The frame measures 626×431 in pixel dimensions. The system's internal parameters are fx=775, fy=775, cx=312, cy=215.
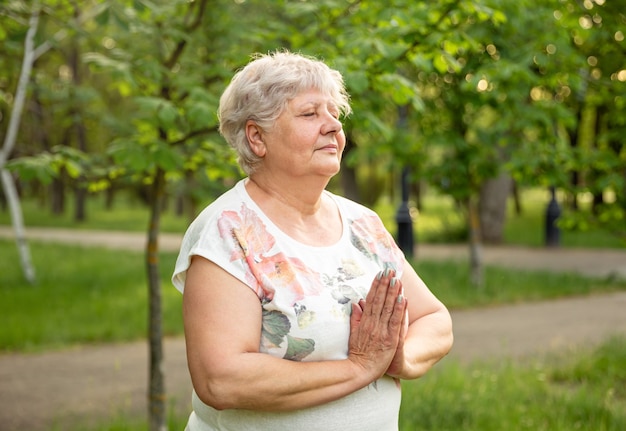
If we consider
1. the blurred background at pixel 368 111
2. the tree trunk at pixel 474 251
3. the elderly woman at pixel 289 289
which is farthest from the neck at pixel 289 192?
the tree trunk at pixel 474 251

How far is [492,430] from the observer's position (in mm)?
4410

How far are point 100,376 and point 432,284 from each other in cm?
486

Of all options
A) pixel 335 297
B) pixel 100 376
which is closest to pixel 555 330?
pixel 100 376

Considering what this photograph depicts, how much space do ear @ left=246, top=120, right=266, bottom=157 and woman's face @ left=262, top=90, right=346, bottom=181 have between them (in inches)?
0.6

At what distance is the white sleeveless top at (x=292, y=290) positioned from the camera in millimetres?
2086

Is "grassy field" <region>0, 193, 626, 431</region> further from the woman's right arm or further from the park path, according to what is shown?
the woman's right arm

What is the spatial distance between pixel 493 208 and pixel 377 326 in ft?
47.7

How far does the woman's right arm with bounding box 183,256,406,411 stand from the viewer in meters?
2.00

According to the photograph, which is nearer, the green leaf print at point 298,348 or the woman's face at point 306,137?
the green leaf print at point 298,348

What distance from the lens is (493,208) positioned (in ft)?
53.2

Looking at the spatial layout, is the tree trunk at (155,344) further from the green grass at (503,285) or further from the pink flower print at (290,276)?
the green grass at (503,285)

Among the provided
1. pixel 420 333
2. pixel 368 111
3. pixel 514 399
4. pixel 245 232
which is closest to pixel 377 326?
pixel 420 333

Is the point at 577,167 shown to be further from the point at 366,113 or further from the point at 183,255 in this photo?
the point at 183,255

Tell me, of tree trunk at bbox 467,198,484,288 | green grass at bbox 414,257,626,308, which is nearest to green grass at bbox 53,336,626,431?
green grass at bbox 414,257,626,308
